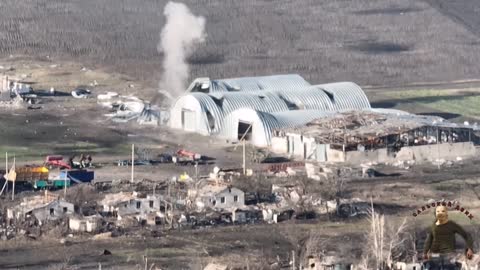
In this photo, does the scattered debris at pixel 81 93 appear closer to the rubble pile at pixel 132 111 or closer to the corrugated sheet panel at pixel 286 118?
the rubble pile at pixel 132 111

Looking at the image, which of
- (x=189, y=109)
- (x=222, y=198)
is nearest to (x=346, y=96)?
(x=189, y=109)

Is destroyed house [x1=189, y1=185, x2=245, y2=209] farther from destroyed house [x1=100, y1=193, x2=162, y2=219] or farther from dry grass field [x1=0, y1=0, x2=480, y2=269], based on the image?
dry grass field [x1=0, y1=0, x2=480, y2=269]

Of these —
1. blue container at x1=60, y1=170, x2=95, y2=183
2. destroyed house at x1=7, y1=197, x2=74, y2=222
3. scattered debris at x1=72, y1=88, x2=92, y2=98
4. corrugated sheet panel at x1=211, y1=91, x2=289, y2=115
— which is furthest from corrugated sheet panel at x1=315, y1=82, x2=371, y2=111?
destroyed house at x1=7, y1=197, x2=74, y2=222

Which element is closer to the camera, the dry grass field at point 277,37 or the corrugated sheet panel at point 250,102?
the corrugated sheet panel at point 250,102

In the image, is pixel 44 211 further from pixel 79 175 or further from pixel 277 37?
Answer: pixel 277 37

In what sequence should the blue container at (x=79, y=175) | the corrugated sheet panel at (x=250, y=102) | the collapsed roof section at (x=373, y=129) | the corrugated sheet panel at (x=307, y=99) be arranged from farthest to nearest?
1. the corrugated sheet panel at (x=307, y=99)
2. the corrugated sheet panel at (x=250, y=102)
3. the collapsed roof section at (x=373, y=129)
4. the blue container at (x=79, y=175)

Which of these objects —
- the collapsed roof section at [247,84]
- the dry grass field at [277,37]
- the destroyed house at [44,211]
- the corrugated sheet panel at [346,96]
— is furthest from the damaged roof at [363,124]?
the dry grass field at [277,37]
